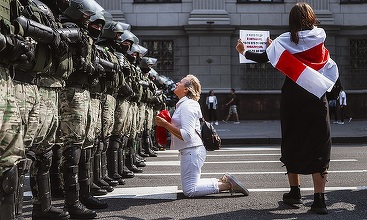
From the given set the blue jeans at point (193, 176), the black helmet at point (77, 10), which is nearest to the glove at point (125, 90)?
the blue jeans at point (193, 176)

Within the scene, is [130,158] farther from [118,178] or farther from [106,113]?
[106,113]

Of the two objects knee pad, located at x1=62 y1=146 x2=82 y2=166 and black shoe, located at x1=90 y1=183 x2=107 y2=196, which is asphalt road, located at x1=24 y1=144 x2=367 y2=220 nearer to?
black shoe, located at x1=90 y1=183 x2=107 y2=196

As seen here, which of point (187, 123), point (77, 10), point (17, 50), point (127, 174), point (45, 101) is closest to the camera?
point (17, 50)

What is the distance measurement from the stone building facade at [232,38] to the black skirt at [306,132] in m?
21.5

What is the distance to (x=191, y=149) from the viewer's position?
719 cm

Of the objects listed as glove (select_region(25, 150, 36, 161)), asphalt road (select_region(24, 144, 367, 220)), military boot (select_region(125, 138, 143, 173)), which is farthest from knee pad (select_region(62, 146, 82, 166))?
military boot (select_region(125, 138, 143, 173))

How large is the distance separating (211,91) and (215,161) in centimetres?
1483

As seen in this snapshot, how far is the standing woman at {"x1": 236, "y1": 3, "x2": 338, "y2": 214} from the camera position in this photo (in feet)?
19.7

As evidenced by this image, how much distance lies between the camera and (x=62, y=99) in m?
5.73

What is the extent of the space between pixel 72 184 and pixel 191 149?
6.27ft

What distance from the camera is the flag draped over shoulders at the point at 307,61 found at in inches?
238

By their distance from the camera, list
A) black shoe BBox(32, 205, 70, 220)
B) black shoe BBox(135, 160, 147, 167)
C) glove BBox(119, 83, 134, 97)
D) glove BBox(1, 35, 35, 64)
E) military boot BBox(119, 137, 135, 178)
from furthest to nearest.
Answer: black shoe BBox(135, 160, 147, 167), military boot BBox(119, 137, 135, 178), glove BBox(119, 83, 134, 97), black shoe BBox(32, 205, 70, 220), glove BBox(1, 35, 35, 64)

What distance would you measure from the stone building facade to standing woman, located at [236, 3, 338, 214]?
21.4 metres

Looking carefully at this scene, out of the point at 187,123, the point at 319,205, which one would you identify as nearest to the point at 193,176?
the point at 187,123
